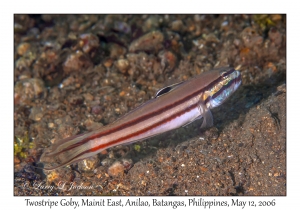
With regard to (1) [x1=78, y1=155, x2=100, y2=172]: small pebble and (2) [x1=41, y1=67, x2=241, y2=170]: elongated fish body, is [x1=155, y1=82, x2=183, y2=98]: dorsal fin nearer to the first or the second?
(2) [x1=41, y1=67, x2=241, y2=170]: elongated fish body

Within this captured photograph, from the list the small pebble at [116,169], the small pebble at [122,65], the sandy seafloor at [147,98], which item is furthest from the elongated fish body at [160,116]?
the small pebble at [122,65]

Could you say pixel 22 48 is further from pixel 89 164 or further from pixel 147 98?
pixel 89 164

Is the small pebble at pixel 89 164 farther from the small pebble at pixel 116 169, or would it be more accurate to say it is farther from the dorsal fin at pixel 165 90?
the dorsal fin at pixel 165 90

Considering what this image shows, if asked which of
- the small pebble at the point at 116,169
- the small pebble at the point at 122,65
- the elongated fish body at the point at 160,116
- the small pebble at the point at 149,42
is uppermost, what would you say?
the small pebble at the point at 149,42

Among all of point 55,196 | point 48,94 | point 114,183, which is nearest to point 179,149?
point 114,183
